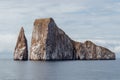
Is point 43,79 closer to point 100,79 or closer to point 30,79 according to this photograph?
point 30,79

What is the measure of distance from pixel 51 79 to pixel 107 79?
48.9 feet

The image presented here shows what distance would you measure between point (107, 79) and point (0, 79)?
2808cm

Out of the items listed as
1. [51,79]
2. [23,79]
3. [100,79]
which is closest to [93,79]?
[100,79]

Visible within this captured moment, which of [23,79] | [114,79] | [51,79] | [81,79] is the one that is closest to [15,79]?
[23,79]

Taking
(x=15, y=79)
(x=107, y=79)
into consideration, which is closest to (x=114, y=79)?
(x=107, y=79)

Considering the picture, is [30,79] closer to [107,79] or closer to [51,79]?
[51,79]

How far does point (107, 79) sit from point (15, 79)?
24.3 metres

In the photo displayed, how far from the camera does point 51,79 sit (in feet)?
367

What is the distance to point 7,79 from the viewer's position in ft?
363

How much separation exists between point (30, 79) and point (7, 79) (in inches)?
238

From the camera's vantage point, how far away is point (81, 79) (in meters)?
114

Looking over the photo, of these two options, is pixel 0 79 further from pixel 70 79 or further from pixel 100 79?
pixel 100 79

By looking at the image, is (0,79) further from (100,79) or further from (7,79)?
(100,79)

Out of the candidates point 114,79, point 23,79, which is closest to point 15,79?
point 23,79
